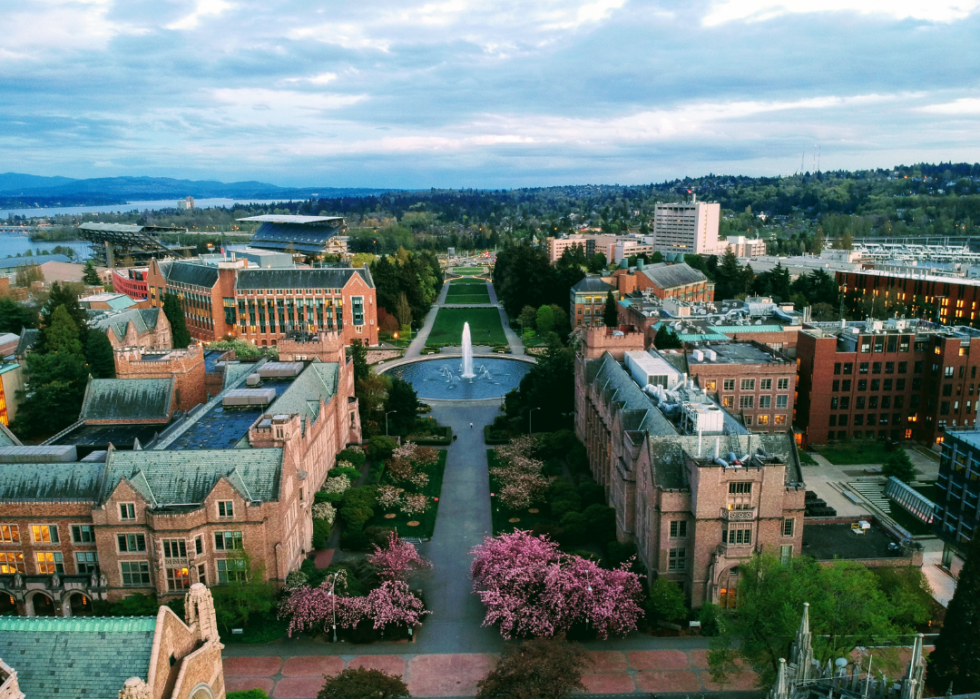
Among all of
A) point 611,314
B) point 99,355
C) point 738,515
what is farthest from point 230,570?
point 611,314

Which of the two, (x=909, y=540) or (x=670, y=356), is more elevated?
(x=670, y=356)

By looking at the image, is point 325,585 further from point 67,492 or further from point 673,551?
point 673,551

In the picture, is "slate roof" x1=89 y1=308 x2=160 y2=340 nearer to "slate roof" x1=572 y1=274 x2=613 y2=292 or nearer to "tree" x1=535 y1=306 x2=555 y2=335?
"tree" x1=535 y1=306 x2=555 y2=335

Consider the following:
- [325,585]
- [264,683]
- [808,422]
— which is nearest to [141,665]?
[264,683]

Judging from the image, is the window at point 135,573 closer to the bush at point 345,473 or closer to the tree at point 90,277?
the bush at point 345,473

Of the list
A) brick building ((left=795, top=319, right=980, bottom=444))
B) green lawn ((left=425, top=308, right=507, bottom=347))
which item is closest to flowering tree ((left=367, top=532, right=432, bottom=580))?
brick building ((left=795, top=319, right=980, bottom=444))

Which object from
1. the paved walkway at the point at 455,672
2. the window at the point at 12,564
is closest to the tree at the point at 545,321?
the paved walkway at the point at 455,672

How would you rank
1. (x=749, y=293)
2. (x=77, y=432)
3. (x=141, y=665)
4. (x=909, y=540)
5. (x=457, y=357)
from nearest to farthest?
(x=141, y=665)
(x=909, y=540)
(x=77, y=432)
(x=457, y=357)
(x=749, y=293)
